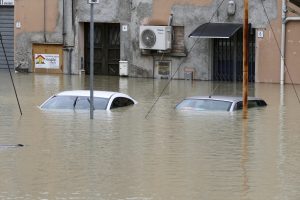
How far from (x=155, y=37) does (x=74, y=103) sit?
14967 mm

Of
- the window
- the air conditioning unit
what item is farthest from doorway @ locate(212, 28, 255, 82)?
the air conditioning unit

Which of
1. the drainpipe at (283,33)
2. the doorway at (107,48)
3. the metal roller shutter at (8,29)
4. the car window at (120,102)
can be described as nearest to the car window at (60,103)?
the car window at (120,102)

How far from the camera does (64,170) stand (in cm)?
1645

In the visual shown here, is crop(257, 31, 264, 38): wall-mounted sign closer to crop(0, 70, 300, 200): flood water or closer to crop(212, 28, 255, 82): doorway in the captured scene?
crop(212, 28, 255, 82): doorway

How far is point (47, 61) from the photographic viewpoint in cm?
4422

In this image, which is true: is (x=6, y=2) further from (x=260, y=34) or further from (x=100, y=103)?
(x=100, y=103)

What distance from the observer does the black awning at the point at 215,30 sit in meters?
38.7

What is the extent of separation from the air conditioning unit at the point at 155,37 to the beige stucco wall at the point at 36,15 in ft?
15.6

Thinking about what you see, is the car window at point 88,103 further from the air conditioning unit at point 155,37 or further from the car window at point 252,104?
the air conditioning unit at point 155,37

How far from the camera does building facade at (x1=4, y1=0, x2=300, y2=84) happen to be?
1534 inches

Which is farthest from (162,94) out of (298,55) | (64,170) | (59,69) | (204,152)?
(64,170)

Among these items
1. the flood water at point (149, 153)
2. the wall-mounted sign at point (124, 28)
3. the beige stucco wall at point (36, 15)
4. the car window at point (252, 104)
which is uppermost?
the beige stucco wall at point (36, 15)

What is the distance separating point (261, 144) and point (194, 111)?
5974 millimetres

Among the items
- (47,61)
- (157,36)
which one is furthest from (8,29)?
(157,36)
